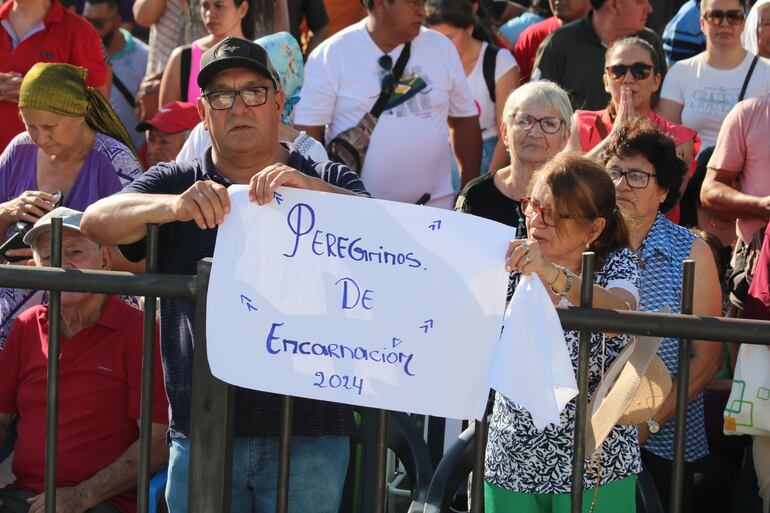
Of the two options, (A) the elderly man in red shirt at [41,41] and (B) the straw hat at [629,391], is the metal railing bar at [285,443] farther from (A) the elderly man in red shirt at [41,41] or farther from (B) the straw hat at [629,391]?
(A) the elderly man in red shirt at [41,41]

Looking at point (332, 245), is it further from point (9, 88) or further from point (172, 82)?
point (172, 82)

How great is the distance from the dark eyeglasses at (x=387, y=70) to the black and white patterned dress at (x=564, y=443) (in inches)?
110

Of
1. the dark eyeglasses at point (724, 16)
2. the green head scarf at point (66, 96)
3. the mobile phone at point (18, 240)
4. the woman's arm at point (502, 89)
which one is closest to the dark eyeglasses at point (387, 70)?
the woman's arm at point (502, 89)

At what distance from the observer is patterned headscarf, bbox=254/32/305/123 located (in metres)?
5.70

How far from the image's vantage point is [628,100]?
18.8ft

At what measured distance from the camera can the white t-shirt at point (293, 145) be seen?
5.18 meters

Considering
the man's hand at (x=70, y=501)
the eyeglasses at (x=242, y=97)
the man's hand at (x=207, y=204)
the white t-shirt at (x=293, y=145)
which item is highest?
the eyeglasses at (x=242, y=97)

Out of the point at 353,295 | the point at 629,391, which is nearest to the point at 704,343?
the point at 629,391

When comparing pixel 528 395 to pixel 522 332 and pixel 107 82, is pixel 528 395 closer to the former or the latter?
pixel 522 332

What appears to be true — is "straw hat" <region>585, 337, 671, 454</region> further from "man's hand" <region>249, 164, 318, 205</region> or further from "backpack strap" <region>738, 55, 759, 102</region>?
"backpack strap" <region>738, 55, 759, 102</region>

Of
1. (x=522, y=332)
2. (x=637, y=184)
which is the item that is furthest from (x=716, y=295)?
(x=522, y=332)

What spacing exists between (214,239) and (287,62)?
222 cm

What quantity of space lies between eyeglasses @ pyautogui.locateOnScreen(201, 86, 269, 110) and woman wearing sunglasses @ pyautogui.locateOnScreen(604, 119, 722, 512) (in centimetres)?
124

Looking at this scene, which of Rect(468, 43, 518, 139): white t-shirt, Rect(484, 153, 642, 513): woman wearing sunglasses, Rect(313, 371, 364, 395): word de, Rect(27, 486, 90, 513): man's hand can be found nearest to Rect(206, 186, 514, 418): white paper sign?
Rect(313, 371, 364, 395): word de
